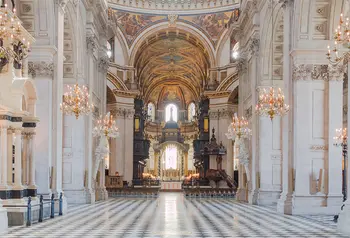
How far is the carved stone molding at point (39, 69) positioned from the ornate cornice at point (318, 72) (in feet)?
24.9

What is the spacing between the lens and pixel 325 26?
17.2 m

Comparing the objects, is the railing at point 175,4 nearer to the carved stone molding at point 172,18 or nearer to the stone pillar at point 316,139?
the carved stone molding at point 172,18

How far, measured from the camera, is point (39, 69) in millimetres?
17578

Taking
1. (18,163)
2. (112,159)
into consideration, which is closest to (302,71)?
(18,163)

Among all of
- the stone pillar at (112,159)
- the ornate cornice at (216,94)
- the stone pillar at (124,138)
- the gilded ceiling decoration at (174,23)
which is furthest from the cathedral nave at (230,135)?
the ornate cornice at (216,94)

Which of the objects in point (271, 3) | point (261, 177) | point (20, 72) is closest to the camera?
point (20, 72)

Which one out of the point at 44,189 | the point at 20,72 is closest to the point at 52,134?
the point at 44,189

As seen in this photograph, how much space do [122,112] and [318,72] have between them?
2796 cm

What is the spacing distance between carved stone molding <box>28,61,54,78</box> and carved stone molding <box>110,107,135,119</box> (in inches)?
1026

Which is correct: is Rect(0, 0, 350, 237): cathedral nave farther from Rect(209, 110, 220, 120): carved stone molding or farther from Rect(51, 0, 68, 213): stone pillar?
Rect(209, 110, 220, 120): carved stone molding

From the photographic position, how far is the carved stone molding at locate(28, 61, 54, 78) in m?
17.5

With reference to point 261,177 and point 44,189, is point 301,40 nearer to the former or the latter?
point 261,177

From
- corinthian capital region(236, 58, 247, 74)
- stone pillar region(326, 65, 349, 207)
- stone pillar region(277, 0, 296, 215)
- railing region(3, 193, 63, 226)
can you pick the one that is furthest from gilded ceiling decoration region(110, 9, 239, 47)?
railing region(3, 193, 63, 226)

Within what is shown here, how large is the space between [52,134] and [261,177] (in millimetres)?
9429
